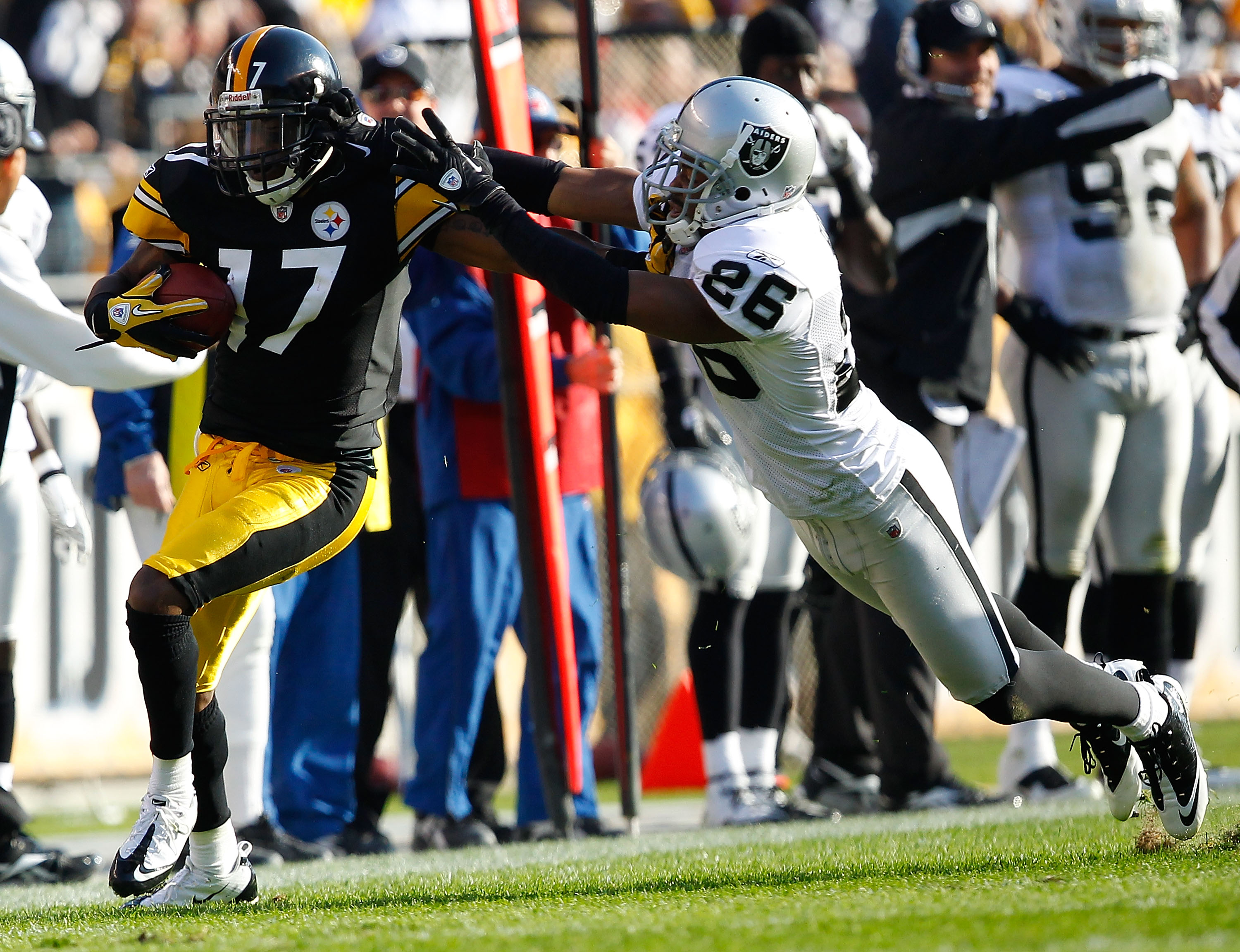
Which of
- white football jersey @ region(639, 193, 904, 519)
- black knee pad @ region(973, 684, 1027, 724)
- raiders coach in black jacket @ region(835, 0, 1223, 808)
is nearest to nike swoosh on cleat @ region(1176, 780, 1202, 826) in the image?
black knee pad @ region(973, 684, 1027, 724)

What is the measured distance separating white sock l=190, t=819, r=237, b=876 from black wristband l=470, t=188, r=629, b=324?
1.29 meters

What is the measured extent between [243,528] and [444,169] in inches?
31.8

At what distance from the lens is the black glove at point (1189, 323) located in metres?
5.16

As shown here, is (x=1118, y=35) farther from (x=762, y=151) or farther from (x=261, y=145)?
(x=261, y=145)

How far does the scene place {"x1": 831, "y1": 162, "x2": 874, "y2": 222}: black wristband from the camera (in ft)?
15.9

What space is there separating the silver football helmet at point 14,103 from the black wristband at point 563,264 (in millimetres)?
1746

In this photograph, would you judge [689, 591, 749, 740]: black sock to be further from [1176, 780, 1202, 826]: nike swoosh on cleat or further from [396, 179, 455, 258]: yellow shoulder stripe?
[396, 179, 455, 258]: yellow shoulder stripe

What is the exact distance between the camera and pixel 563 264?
3.14m

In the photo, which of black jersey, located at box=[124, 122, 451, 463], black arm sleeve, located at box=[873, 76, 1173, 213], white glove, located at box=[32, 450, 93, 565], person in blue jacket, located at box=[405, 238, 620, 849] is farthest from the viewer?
person in blue jacket, located at box=[405, 238, 620, 849]

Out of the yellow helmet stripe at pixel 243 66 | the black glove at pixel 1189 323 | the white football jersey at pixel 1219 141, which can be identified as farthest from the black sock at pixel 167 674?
the white football jersey at pixel 1219 141

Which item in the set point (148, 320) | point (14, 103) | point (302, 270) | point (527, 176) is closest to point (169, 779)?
point (148, 320)

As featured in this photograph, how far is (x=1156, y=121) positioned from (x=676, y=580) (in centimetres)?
304

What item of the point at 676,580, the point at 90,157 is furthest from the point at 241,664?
the point at 90,157

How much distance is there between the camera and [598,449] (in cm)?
514
